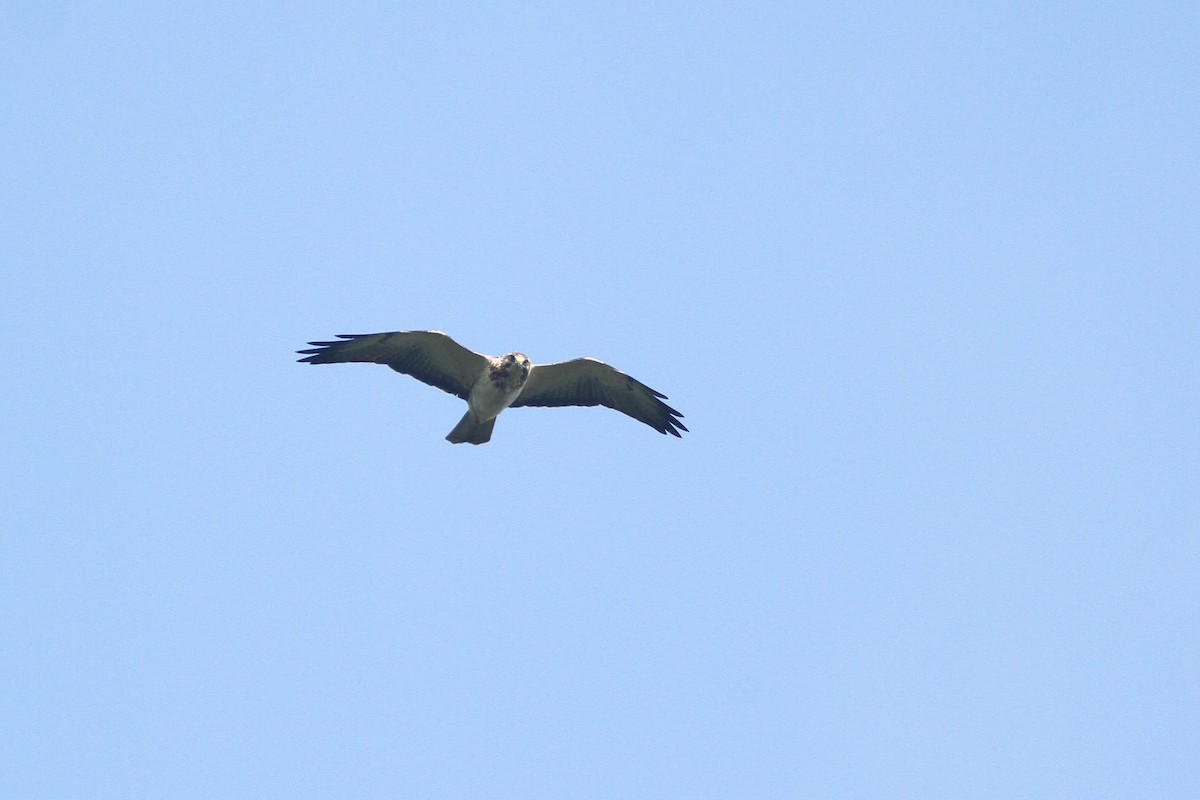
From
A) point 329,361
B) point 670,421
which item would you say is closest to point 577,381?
point 670,421

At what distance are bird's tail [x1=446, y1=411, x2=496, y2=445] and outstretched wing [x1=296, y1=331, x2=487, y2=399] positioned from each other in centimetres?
41

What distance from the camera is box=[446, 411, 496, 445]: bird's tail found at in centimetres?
2259

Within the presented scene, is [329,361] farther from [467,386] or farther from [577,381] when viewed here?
[577,381]

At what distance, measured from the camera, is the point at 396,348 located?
22.4 meters

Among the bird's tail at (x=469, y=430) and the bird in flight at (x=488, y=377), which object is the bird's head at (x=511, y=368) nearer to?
the bird in flight at (x=488, y=377)

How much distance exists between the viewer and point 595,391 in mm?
23562

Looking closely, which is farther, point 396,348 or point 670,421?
point 670,421

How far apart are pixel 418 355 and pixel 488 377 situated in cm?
118

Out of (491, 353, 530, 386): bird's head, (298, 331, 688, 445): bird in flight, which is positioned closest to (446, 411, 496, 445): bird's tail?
(298, 331, 688, 445): bird in flight

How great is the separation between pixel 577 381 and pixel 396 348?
290 centimetres

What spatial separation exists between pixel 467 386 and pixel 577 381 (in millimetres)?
1779

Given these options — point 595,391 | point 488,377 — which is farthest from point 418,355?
point 595,391

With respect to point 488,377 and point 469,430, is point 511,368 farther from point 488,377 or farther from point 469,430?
point 469,430

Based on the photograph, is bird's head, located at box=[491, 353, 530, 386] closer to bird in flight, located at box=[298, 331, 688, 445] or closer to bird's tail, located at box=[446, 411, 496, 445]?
bird in flight, located at box=[298, 331, 688, 445]
